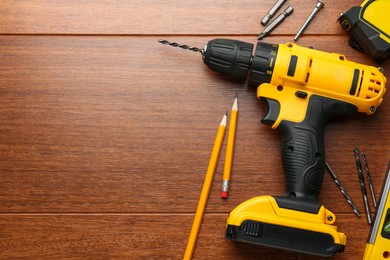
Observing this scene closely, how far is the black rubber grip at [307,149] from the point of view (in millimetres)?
891

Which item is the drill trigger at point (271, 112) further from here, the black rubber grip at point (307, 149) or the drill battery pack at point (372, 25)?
the drill battery pack at point (372, 25)

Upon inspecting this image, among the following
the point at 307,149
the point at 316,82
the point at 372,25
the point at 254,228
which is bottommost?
the point at 254,228

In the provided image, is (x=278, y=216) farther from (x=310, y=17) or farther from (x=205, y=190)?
(x=310, y=17)

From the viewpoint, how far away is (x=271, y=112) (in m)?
0.93

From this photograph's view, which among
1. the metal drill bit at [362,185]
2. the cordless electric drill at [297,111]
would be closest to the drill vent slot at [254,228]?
the cordless electric drill at [297,111]

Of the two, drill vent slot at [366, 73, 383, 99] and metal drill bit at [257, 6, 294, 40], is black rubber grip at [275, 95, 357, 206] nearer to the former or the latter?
drill vent slot at [366, 73, 383, 99]

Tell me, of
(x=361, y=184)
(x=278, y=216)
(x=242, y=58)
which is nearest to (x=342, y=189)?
(x=361, y=184)

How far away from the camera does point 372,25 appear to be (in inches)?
37.7

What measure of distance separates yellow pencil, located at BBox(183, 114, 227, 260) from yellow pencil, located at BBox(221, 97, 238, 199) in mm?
14

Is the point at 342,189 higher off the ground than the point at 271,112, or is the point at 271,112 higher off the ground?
the point at 271,112

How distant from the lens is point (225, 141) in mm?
971

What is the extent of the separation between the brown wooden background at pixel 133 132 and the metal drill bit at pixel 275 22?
0.01 meters

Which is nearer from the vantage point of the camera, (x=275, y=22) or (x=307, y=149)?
(x=307, y=149)

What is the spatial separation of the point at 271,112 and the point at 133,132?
26 cm
